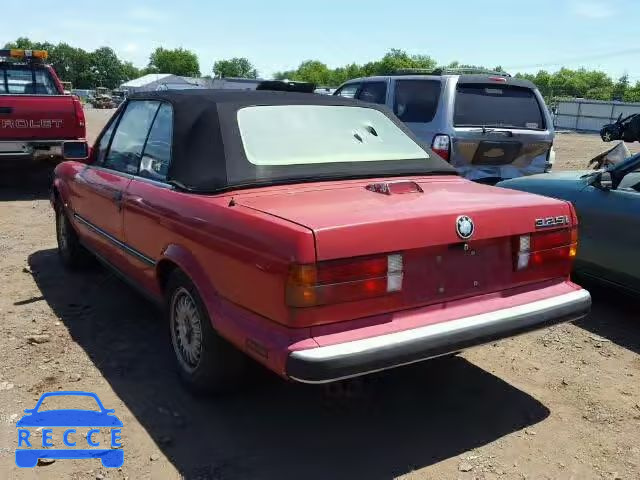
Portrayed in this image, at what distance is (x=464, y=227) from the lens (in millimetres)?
2900

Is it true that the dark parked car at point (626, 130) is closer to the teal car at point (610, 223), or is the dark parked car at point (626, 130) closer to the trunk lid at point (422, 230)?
the teal car at point (610, 223)

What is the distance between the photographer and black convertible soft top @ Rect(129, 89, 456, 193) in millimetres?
3330

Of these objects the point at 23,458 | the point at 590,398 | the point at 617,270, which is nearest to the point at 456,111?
the point at 617,270

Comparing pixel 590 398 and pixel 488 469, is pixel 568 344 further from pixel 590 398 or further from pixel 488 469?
pixel 488 469

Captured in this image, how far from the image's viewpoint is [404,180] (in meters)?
3.67

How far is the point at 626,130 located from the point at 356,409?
20.0 metres

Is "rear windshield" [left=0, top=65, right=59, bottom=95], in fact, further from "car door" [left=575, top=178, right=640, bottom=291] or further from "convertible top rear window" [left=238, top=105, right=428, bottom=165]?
"car door" [left=575, top=178, right=640, bottom=291]

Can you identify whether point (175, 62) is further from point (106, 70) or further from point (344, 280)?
point (344, 280)

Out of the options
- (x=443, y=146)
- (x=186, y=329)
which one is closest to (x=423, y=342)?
(x=186, y=329)

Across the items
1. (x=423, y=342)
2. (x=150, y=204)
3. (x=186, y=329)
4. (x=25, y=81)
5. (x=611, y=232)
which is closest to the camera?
(x=423, y=342)

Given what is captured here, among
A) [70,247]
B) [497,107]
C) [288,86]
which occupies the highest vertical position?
[288,86]

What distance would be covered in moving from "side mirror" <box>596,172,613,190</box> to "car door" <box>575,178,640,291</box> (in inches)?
1.6

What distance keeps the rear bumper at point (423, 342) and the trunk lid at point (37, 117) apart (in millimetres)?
8202

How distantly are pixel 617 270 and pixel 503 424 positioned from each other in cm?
202
